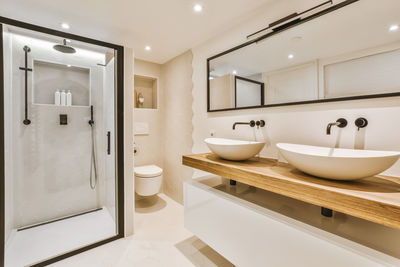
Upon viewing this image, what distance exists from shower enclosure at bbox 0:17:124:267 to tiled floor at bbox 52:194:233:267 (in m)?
0.14

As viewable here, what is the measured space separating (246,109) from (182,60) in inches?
52.3

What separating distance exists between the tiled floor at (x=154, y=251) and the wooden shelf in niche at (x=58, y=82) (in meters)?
1.71

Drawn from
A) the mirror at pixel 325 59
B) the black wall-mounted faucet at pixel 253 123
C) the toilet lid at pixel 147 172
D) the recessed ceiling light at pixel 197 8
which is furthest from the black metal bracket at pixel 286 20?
the toilet lid at pixel 147 172

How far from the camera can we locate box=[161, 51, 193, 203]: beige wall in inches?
96.8

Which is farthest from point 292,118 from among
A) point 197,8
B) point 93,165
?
point 93,165

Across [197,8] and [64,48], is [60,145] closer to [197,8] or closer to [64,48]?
[64,48]

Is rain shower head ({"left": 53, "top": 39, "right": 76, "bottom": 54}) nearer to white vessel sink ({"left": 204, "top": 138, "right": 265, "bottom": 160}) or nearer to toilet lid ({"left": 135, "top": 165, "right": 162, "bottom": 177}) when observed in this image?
toilet lid ({"left": 135, "top": 165, "right": 162, "bottom": 177})

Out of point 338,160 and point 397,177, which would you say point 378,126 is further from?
point 338,160

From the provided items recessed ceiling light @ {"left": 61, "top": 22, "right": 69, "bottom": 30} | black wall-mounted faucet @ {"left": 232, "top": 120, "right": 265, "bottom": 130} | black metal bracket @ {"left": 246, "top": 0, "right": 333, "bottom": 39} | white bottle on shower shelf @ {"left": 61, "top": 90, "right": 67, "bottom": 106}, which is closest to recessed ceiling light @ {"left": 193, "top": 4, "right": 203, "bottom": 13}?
black metal bracket @ {"left": 246, "top": 0, "right": 333, "bottom": 39}

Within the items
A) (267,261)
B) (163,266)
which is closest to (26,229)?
(163,266)

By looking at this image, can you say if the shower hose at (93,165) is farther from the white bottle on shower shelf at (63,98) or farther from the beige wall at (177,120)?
the beige wall at (177,120)

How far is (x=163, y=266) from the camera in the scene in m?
1.50

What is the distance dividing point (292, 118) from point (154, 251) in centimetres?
172

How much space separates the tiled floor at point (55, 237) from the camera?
5.16ft
